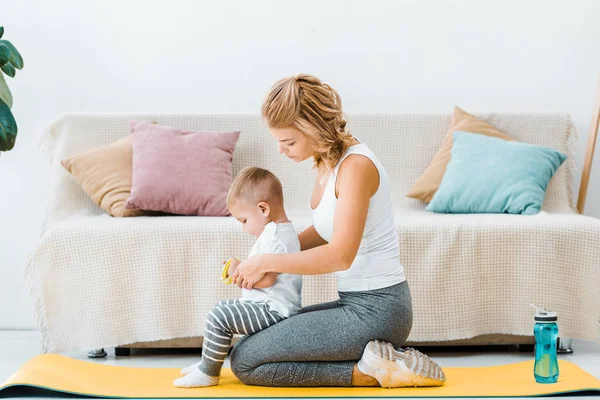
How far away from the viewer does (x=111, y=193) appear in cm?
306

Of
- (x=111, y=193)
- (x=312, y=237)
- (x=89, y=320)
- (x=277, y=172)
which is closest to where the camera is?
(x=312, y=237)

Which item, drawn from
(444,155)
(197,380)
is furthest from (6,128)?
(444,155)

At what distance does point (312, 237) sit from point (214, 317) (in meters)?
0.36

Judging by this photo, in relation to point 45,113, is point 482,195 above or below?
below

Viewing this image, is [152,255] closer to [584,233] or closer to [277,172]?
[277,172]

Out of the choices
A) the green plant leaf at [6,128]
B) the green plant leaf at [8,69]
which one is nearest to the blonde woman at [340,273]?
the green plant leaf at [6,128]

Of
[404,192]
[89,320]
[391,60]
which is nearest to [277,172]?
[404,192]

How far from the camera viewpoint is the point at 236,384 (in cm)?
212

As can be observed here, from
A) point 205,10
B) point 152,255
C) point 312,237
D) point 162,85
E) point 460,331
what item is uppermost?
point 205,10

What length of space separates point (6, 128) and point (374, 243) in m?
1.50

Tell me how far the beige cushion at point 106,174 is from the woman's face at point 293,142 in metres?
1.15

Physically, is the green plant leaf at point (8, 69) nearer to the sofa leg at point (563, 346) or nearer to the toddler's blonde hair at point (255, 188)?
the toddler's blonde hair at point (255, 188)

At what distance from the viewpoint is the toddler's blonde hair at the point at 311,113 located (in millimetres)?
1999

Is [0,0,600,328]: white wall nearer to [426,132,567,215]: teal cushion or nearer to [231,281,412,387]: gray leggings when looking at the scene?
[426,132,567,215]: teal cushion
